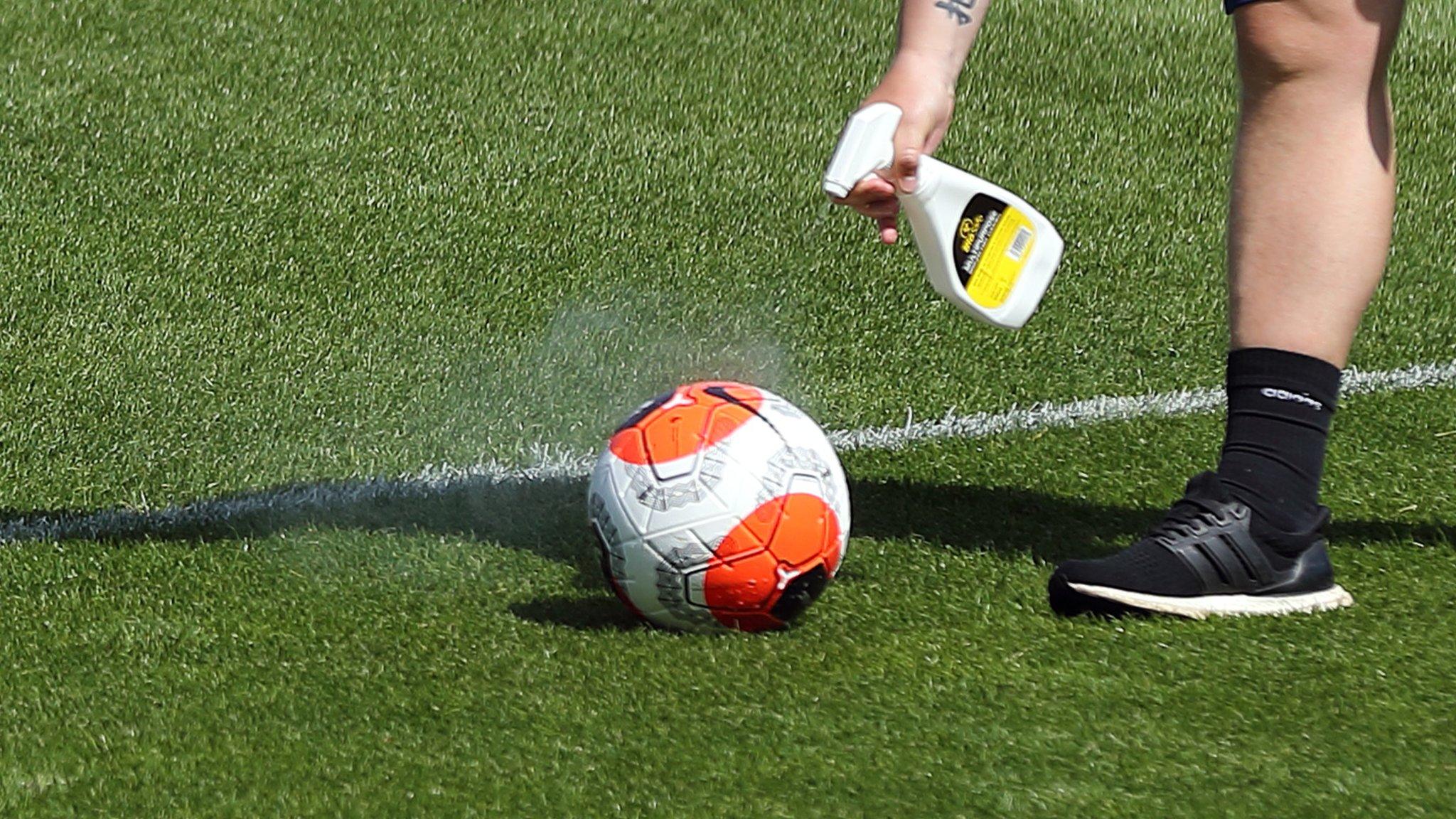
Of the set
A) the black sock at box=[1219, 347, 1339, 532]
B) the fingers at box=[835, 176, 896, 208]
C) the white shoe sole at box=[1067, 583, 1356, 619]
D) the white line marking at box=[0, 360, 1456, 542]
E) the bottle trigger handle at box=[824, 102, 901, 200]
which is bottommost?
the white line marking at box=[0, 360, 1456, 542]

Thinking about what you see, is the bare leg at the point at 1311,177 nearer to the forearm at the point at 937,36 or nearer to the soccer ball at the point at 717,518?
the forearm at the point at 937,36

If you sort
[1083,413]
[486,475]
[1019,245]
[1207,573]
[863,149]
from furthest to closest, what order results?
[1083,413]
[486,475]
[1019,245]
[1207,573]
[863,149]

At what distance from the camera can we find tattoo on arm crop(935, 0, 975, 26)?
9.93 ft

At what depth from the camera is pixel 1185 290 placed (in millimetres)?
5320

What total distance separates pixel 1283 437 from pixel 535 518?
4.72 feet

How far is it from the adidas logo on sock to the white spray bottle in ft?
1.37

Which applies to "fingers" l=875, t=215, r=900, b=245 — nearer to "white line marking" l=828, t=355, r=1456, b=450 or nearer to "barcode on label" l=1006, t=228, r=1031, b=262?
"barcode on label" l=1006, t=228, r=1031, b=262

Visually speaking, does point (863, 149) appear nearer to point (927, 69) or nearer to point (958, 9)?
point (927, 69)

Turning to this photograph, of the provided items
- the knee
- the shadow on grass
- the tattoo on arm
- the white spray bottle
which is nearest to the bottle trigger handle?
the white spray bottle

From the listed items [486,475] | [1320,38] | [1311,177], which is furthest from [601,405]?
[1320,38]

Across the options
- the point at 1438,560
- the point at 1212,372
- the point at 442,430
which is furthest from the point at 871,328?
the point at 1438,560

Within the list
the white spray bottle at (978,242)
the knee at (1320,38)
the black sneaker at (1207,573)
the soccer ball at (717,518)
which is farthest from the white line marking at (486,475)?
the knee at (1320,38)

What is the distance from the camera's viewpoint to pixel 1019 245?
3.20 meters

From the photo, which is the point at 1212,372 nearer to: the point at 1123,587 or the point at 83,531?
the point at 1123,587
